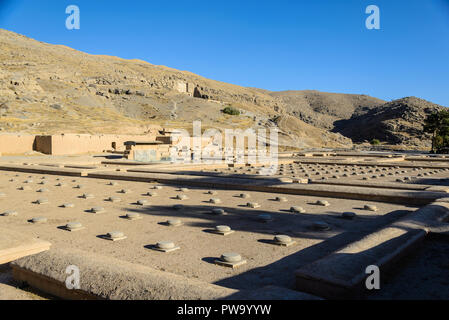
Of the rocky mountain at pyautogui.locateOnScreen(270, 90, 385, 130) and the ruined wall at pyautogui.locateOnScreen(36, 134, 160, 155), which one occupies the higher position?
the rocky mountain at pyautogui.locateOnScreen(270, 90, 385, 130)

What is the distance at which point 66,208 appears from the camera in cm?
544

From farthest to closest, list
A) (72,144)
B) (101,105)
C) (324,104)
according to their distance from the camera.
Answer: (324,104)
(101,105)
(72,144)

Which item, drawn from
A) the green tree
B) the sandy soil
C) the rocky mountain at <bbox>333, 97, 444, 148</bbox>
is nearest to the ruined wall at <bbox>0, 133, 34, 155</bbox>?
the sandy soil

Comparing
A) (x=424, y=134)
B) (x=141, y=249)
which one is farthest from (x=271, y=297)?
(x=424, y=134)

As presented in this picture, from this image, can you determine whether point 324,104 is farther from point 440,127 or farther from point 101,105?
point 101,105

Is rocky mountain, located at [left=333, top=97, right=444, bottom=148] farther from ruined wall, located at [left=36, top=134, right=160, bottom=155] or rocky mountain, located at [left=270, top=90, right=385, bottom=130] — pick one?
ruined wall, located at [left=36, top=134, right=160, bottom=155]

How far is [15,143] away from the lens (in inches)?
909

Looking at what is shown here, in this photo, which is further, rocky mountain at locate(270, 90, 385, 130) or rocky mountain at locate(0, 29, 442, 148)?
rocky mountain at locate(270, 90, 385, 130)

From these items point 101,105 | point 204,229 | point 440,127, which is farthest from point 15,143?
point 440,127

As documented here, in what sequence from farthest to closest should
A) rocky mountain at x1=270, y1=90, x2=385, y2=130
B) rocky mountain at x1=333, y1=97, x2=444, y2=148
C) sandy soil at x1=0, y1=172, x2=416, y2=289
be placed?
1. rocky mountain at x1=270, y1=90, x2=385, y2=130
2. rocky mountain at x1=333, y1=97, x2=444, y2=148
3. sandy soil at x1=0, y1=172, x2=416, y2=289

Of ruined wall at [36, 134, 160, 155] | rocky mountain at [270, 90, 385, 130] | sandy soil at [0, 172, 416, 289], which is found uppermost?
rocky mountain at [270, 90, 385, 130]

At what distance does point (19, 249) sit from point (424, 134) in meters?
72.3

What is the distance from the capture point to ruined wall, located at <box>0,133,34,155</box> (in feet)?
73.7

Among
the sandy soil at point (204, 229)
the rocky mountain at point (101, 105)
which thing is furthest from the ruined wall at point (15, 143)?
the sandy soil at point (204, 229)
